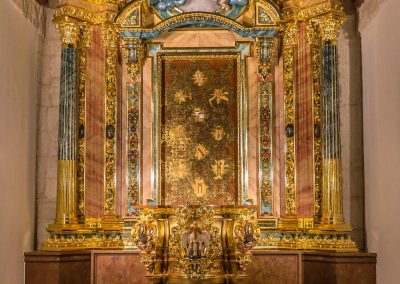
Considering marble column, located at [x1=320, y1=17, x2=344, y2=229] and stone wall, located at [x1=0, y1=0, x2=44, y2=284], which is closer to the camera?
stone wall, located at [x1=0, y1=0, x2=44, y2=284]

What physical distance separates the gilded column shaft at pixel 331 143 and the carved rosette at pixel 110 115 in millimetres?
2637

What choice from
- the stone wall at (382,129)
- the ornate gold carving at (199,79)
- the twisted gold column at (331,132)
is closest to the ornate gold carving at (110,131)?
the ornate gold carving at (199,79)

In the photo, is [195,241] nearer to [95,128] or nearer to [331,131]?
[331,131]

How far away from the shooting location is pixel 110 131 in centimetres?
1020

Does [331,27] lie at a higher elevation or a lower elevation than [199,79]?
higher

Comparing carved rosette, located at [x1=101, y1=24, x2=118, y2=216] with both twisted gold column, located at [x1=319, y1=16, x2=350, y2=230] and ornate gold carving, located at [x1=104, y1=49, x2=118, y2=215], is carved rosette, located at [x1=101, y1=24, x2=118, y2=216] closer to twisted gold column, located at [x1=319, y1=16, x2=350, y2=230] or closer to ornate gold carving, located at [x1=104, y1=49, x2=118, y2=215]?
ornate gold carving, located at [x1=104, y1=49, x2=118, y2=215]

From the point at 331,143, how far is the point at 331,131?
14 cm

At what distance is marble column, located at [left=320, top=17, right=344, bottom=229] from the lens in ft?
31.0

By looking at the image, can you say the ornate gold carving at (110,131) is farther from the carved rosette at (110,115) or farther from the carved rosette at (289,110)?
the carved rosette at (289,110)

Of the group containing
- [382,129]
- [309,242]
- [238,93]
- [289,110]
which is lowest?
[309,242]

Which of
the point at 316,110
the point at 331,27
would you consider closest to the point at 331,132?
the point at 316,110

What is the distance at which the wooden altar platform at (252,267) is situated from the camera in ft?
29.8

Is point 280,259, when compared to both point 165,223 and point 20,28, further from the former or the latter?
point 20,28

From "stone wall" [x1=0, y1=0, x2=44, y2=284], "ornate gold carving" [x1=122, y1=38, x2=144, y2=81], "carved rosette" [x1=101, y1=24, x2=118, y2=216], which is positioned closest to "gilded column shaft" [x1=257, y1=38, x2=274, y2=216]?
"ornate gold carving" [x1=122, y1=38, x2=144, y2=81]
